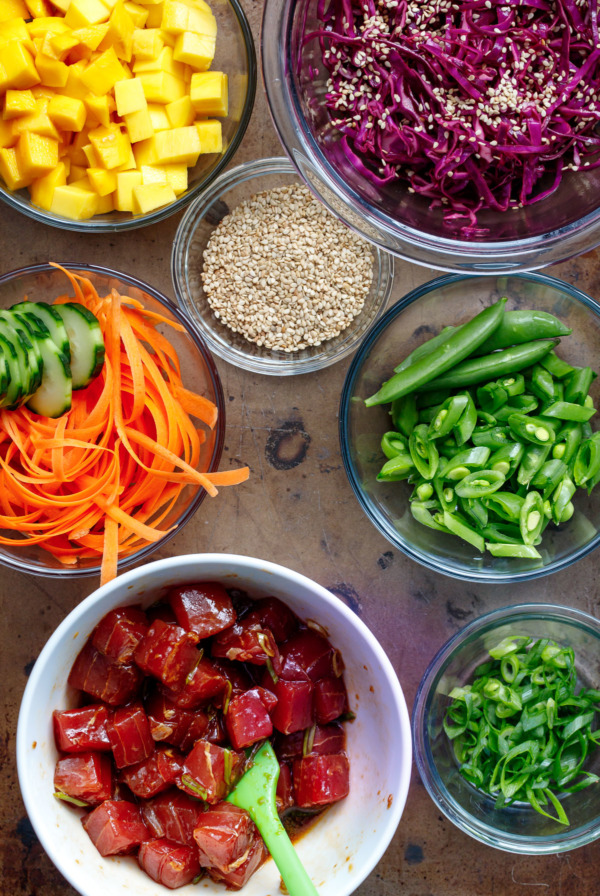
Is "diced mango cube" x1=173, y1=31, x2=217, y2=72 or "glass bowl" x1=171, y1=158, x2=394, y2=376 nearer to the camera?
"diced mango cube" x1=173, y1=31, x2=217, y2=72

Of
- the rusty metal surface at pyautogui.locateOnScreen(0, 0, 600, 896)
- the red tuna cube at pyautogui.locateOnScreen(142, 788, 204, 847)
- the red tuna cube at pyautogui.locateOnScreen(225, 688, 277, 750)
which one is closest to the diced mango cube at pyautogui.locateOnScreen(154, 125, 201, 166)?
the rusty metal surface at pyautogui.locateOnScreen(0, 0, 600, 896)

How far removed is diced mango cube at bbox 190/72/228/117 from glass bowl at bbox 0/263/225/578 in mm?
497

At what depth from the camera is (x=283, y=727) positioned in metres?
1.74

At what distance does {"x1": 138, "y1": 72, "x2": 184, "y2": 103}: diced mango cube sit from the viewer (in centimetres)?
187

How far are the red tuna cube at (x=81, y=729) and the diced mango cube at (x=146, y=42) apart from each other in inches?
65.0

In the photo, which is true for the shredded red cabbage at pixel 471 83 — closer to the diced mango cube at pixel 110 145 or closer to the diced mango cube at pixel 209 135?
the diced mango cube at pixel 209 135

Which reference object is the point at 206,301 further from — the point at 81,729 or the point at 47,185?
the point at 81,729

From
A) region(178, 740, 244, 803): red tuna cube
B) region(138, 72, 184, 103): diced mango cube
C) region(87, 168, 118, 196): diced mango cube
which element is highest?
region(138, 72, 184, 103): diced mango cube

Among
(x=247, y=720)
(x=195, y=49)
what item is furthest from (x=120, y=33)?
(x=247, y=720)

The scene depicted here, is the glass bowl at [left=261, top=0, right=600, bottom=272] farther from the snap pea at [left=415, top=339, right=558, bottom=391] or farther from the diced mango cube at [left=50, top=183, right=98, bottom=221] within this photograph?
the diced mango cube at [left=50, top=183, right=98, bottom=221]

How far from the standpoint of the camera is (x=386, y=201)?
1.70 metres

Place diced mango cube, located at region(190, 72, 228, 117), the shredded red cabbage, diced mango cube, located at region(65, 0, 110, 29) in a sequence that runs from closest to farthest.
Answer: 1. the shredded red cabbage
2. diced mango cube, located at region(65, 0, 110, 29)
3. diced mango cube, located at region(190, 72, 228, 117)

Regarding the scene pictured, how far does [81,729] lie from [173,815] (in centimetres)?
30

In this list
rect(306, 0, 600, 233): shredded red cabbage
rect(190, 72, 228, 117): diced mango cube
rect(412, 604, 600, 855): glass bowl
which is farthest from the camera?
rect(412, 604, 600, 855): glass bowl
